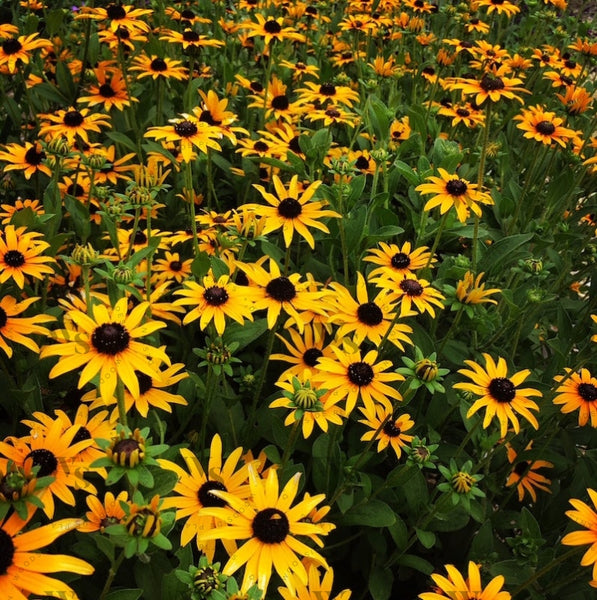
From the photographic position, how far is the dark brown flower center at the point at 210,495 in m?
1.31

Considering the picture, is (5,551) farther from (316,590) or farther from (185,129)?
(185,129)

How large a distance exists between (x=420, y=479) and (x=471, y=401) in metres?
0.26

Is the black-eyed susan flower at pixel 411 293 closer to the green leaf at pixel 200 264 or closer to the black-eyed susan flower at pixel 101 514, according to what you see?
the green leaf at pixel 200 264

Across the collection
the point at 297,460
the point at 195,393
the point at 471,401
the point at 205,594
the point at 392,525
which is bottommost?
the point at 297,460

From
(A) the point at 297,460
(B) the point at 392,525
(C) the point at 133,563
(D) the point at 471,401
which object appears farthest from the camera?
(A) the point at 297,460

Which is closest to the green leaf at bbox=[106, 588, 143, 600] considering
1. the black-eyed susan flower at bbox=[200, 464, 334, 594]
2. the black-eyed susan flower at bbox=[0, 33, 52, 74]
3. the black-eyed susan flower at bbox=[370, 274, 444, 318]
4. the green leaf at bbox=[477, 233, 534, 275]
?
the black-eyed susan flower at bbox=[200, 464, 334, 594]

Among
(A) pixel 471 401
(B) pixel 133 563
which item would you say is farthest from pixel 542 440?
(B) pixel 133 563

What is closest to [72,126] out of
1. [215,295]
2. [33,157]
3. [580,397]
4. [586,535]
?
[33,157]

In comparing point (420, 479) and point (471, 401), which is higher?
point (471, 401)

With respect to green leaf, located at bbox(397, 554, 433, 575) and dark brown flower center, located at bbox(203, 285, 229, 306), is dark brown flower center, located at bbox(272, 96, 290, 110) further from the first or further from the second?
green leaf, located at bbox(397, 554, 433, 575)

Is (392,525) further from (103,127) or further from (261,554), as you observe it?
(103,127)

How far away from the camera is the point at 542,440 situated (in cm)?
202

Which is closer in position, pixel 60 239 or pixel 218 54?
pixel 60 239

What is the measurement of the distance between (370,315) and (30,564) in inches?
40.2
